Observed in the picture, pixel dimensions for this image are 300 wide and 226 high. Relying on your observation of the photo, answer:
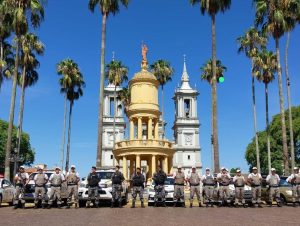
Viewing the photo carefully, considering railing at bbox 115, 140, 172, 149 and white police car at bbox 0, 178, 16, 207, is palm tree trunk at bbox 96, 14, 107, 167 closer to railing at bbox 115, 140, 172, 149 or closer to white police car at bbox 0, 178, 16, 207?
white police car at bbox 0, 178, 16, 207

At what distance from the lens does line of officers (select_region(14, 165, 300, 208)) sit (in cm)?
1880

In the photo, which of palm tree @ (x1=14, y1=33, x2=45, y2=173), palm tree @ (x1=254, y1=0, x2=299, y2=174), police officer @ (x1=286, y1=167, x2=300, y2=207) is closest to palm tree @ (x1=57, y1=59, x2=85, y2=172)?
palm tree @ (x1=14, y1=33, x2=45, y2=173)

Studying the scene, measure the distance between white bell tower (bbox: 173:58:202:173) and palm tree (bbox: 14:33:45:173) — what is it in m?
46.4

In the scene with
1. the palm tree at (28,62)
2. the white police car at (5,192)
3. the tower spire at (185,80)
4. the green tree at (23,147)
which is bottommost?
the white police car at (5,192)

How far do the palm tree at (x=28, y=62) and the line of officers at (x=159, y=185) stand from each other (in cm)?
2077

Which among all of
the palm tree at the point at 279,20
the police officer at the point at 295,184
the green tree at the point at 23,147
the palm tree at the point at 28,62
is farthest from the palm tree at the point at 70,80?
the police officer at the point at 295,184

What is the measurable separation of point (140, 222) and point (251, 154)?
193ft

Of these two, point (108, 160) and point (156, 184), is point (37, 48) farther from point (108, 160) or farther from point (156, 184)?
point (108, 160)

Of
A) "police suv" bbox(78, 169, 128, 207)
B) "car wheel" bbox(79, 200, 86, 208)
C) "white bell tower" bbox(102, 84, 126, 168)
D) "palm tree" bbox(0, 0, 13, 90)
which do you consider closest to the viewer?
"police suv" bbox(78, 169, 128, 207)

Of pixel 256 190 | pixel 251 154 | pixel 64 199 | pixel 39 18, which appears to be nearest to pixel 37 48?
pixel 39 18

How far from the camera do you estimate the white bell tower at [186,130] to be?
84312mm

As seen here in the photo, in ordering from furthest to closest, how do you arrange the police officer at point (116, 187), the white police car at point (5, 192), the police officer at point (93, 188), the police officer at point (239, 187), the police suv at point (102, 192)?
the white police car at point (5, 192) → the police officer at point (239, 187) → the police suv at point (102, 192) → the police officer at point (116, 187) → the police officer at point (93, 188)

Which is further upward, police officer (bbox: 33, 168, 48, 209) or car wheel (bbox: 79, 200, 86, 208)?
police officer (bbox: 33, 168, 48, 209)

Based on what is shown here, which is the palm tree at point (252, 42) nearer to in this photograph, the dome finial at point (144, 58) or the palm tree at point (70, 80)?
the dome finial at point (144, 58)
